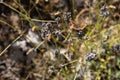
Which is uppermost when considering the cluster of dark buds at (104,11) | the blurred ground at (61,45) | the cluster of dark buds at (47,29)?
the cluster of dark buds at (104,11)

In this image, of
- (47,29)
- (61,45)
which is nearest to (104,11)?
(47,29)

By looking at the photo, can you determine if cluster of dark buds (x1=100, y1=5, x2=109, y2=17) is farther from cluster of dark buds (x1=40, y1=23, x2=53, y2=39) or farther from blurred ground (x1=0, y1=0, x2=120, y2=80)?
cluster of dark buds (x1=40, y1=23, x2=53, y2=39)

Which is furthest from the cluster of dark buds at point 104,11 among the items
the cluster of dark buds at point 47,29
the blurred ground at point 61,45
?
the cluster of dark buds at point 47,29

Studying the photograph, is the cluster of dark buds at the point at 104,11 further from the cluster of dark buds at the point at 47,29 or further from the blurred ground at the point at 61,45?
the cluster of dark buds at the point at 47,29

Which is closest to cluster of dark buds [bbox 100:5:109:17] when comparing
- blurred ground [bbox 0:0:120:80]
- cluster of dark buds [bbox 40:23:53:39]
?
blurred ground [bbox 0:0:120:80]

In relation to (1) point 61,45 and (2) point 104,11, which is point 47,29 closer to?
(2) point 104,11

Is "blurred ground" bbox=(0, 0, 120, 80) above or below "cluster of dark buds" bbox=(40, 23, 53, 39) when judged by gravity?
below

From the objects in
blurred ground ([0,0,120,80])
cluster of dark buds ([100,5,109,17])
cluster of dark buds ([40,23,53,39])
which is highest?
cluster of dark buds ([100,5,109,17])

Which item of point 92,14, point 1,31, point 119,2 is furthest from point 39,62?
point 119,2

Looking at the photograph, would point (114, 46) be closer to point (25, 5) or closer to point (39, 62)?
point (39, 62)

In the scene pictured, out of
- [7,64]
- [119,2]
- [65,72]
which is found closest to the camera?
[65,72]

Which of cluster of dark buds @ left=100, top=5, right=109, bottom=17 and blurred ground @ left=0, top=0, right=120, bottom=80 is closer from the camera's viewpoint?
cluster of dark buds @ left=100, top=5, right=109, bottom=17
